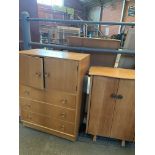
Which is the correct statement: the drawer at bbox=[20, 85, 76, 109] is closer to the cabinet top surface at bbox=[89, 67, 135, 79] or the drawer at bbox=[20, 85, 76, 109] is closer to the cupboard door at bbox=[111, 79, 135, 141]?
the cabinet top surface at bbox=[89, 67, 135, 79]

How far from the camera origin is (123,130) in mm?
1546

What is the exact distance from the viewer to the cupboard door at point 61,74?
1.40 meters

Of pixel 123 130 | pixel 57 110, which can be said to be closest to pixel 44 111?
pixel 57 110

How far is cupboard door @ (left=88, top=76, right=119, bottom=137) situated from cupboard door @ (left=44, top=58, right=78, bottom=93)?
21cm

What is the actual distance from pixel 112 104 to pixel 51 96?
620 mm

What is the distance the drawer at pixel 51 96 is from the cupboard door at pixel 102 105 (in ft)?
0.71

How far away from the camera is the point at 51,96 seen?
5.16 feet

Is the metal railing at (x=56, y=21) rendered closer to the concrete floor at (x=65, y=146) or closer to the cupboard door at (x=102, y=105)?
the cupboard door at (x=102, y=105)
